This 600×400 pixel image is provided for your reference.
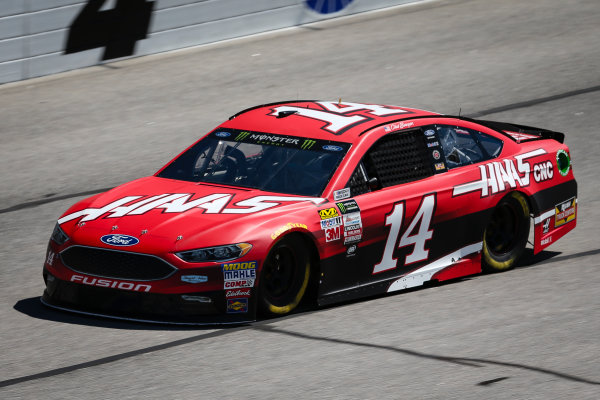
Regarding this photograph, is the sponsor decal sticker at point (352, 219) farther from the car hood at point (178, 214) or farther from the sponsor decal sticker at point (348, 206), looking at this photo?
the car hood at point (178, 214)

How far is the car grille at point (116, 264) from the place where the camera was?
280 inches

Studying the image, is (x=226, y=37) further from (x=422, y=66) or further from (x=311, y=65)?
(x=422, y=66)

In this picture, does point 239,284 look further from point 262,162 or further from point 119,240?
point 262,162

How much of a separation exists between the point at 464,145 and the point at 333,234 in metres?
1.91

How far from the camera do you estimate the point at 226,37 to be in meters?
17.8

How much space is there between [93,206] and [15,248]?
1.97 m

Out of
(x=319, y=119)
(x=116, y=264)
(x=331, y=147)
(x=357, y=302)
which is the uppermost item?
(x=319, y=119)

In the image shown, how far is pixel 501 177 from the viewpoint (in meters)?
9.07

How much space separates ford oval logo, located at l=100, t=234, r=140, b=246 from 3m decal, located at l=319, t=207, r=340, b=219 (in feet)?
4.31

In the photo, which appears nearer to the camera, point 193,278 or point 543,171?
point 193,278

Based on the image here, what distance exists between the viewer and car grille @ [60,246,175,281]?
7.11m

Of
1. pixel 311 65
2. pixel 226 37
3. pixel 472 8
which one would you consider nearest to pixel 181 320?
pixel 311 65

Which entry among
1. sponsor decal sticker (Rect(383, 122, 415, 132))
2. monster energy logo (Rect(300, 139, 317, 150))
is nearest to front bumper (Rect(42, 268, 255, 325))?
monster energy logo (Rect(300, 139, 317, 150))

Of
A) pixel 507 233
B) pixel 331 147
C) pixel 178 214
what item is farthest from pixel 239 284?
pixel 507 233
